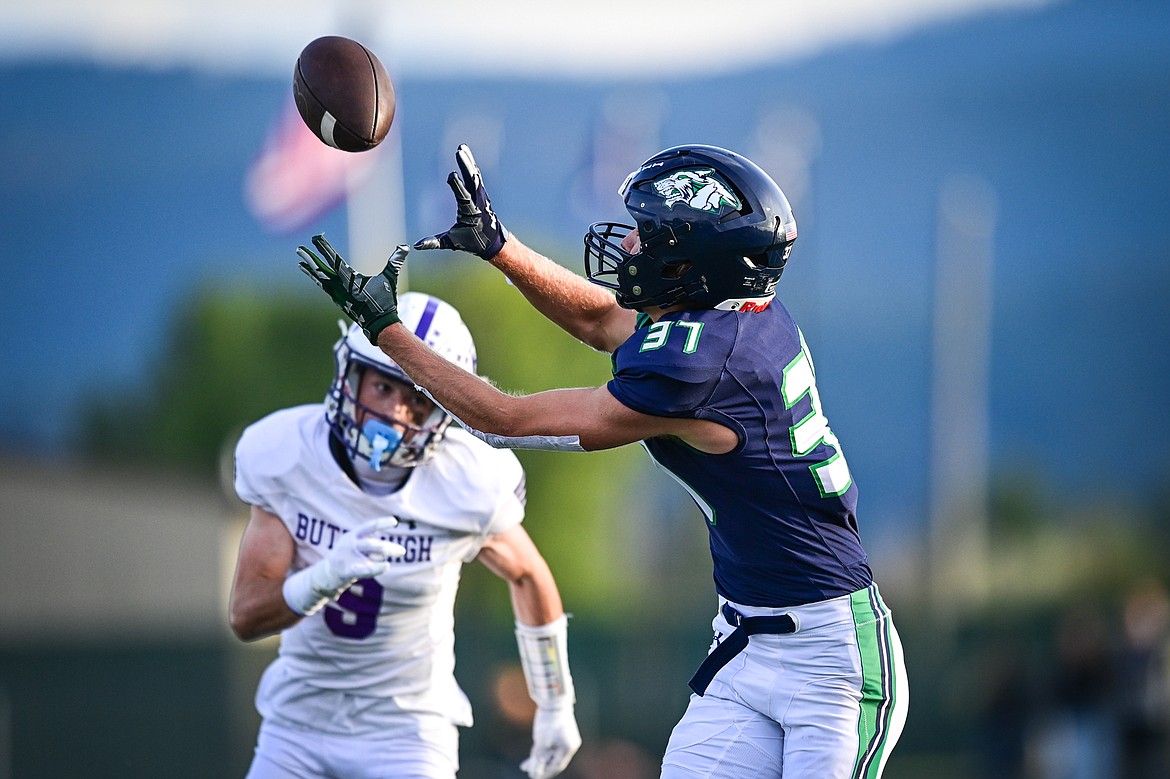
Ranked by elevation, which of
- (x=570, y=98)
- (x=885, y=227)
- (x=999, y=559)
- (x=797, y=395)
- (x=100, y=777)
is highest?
(x=570, y=98)

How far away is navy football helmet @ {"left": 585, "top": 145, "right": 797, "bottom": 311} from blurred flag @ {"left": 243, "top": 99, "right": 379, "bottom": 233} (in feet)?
37.5

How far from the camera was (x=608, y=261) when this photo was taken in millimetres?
4621

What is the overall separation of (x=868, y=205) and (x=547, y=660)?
5135 inches

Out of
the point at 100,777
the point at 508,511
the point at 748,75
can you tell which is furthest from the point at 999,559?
the point at 748,75

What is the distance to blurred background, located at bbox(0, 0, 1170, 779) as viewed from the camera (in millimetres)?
15609

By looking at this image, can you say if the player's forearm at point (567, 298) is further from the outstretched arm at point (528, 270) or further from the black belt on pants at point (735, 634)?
the black belt on pants at point (735, 634)

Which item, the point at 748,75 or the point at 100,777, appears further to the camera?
the point at 748,75

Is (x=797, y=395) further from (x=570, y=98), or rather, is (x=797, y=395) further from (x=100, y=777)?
(x=570, y=98)

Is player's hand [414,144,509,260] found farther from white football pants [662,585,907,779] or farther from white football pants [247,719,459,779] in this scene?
white football pants [247,719,459,779]

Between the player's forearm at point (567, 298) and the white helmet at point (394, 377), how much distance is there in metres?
0.28

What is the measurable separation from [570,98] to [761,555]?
153 metres

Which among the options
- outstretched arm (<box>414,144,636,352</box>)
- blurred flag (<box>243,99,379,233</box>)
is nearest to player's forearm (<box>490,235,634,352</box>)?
outstretched arm (<box>414,144,636,352</box>)

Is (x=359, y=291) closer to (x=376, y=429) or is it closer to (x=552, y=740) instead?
(x=376, y=429)

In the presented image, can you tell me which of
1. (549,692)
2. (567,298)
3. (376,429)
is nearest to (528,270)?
(567,298)
